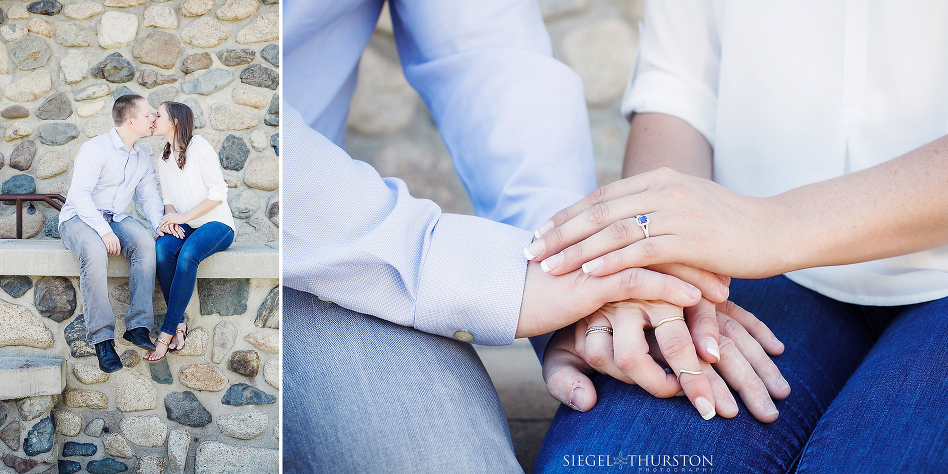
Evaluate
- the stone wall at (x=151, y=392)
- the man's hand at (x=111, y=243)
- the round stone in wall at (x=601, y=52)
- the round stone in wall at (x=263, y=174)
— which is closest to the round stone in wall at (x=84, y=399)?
the stone wall at (x=151, y=392)

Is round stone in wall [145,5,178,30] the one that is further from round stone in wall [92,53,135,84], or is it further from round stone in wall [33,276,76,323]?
round stone in wall [33,276,76,323]

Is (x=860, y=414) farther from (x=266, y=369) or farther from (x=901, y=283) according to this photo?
(x=266, y=369)

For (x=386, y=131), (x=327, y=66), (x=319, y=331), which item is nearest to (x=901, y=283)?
(x=319, y=331)

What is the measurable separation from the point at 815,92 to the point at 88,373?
81 centimetres

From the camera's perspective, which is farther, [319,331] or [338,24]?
[338,24]

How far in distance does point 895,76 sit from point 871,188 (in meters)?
0.19

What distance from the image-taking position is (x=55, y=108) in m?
0.50

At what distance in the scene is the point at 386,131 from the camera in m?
1.28

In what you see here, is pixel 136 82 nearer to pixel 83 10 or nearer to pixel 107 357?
pixel 83 10

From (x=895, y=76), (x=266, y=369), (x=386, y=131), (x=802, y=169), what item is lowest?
(x=386, y=131)

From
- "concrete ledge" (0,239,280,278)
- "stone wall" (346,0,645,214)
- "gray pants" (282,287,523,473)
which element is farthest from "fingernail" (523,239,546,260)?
"stone wall" (346,0,645,214)

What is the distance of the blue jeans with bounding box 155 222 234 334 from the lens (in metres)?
0.51

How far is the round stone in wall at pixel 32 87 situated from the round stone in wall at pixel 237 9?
15 centimetres

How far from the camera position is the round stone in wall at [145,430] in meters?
0.51
